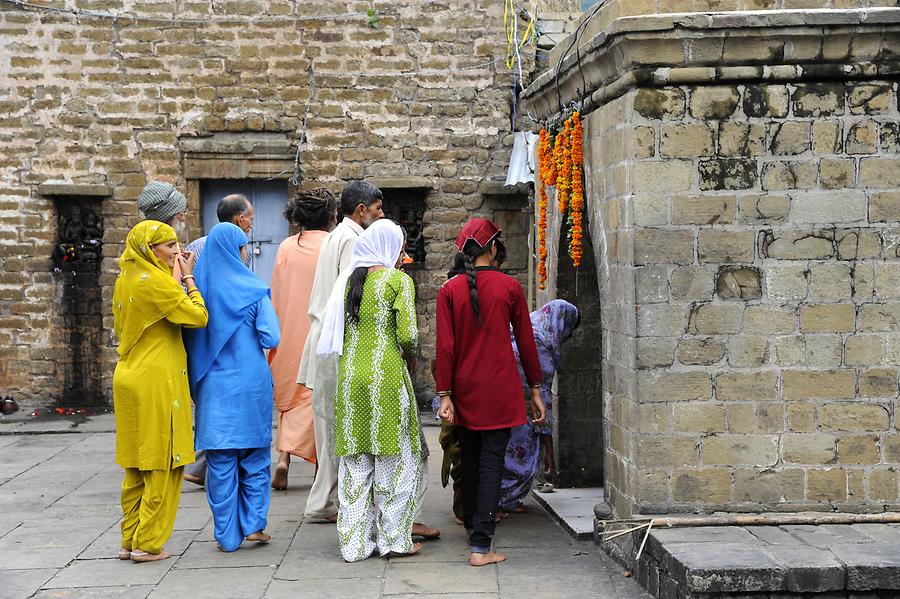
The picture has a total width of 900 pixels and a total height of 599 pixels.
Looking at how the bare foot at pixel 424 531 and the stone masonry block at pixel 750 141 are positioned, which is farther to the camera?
the bare foot at pixel 424 531

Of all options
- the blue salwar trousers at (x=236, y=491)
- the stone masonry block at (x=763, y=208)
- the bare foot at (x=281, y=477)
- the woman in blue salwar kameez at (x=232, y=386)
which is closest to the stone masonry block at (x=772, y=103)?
the stone masonry block at (x=763, y=208)

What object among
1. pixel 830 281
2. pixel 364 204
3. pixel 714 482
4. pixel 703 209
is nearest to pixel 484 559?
pixel 714 482

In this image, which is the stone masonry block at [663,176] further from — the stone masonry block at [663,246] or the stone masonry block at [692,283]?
the stone masonry block at [692,283]

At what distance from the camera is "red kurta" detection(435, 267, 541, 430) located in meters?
5.98

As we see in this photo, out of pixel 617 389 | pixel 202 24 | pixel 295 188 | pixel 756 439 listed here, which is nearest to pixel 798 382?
pixel 756 439

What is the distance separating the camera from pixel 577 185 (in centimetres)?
680

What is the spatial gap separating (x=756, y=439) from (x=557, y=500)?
1817 millimetres

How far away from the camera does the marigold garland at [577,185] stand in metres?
6.76

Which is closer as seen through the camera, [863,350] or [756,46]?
[756,46]

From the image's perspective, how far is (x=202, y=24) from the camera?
1152cm

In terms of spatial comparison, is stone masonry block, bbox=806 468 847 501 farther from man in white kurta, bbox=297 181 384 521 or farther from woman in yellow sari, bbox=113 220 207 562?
woman in yellow sari, bbox=113 220 207 562

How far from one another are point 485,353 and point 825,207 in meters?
1.74

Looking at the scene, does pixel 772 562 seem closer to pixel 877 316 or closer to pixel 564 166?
pixel 877 316

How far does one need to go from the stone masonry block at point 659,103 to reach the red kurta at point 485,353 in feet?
3.40
